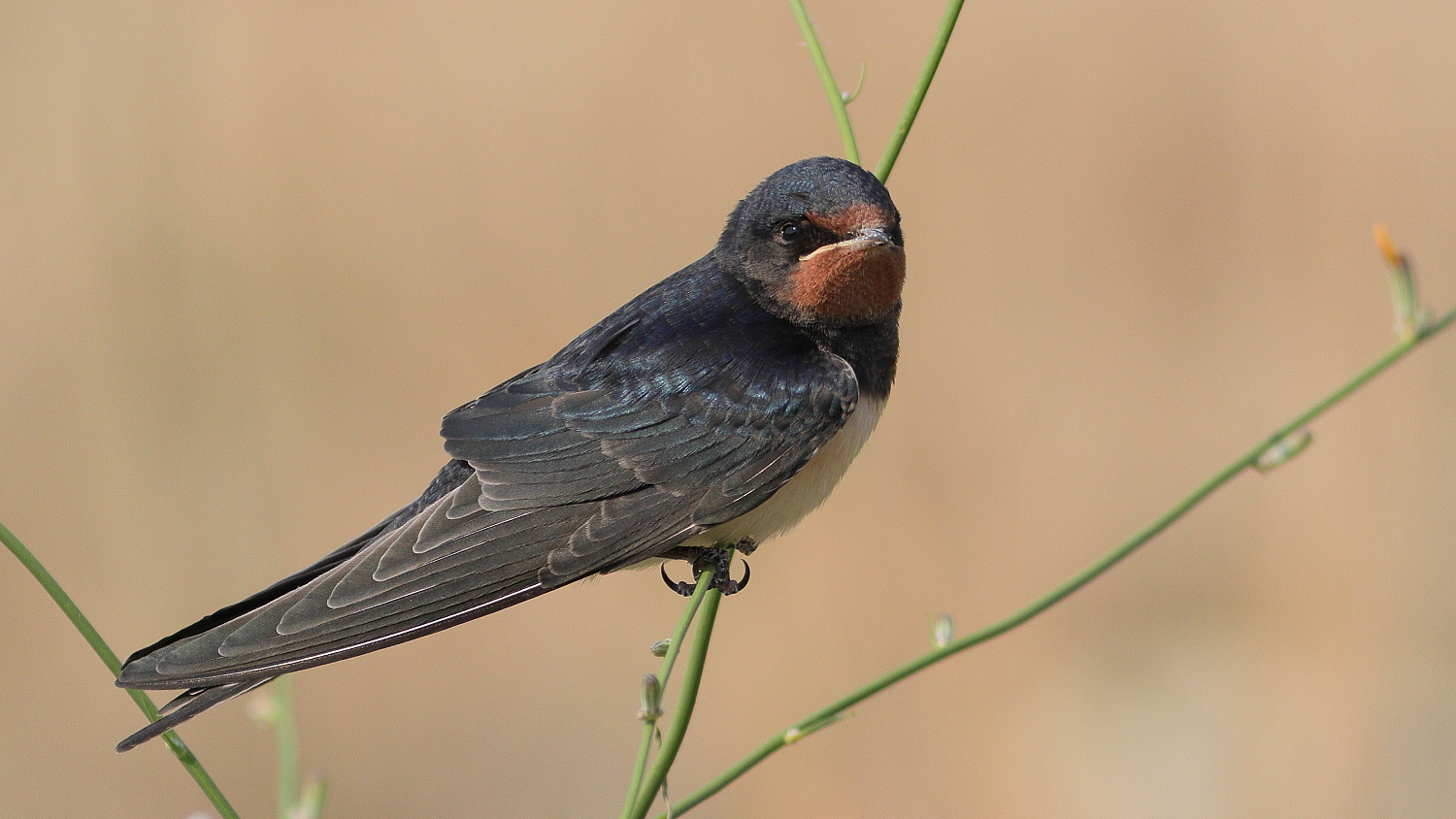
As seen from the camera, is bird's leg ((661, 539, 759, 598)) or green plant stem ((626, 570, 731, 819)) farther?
bird's leg ((661, 539, 759, 598))

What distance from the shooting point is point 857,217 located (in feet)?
6.65

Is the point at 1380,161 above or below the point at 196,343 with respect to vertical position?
below

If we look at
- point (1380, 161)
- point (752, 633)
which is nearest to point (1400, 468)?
point (1380, 161)

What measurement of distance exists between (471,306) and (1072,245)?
7.44ft

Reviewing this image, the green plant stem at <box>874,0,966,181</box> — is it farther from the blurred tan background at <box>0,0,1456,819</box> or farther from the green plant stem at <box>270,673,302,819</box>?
the blurred tan background at <box>0,0,1456,819</box>

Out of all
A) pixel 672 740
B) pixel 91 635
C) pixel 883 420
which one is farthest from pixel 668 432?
pixel 883 420

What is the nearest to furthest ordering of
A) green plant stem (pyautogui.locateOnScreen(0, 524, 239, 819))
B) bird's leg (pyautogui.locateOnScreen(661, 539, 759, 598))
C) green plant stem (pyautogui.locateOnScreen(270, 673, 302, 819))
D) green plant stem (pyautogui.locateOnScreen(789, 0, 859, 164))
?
green plant stem (pyautogui.locateOnScreen(0, 524, 239, 819))
green plant stem (pyautogui.locateOnScreen(270, 673, 302, 819))
green plant stem (pyautogui.locateOnScreen(789, 0, 859, 164))
bird's leg (pyautogui.locateOnScreen(661, 539, 759, 598))

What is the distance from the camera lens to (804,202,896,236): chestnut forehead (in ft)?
6.58

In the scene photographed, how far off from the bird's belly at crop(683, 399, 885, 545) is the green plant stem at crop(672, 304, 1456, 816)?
0.87 meters

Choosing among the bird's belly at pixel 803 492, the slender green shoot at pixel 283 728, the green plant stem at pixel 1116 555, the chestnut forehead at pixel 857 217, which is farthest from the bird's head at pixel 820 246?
the slender green shoot at pixel 283 728

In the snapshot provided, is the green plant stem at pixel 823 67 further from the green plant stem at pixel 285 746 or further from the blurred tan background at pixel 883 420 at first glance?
the blurred tan background at pixel 883 420

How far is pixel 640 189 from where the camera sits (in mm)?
5301

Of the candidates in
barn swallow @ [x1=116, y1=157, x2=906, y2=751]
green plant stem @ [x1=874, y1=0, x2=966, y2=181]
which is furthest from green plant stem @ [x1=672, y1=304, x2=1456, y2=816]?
barn swallow @ [x1=116, y1=157, x2=906, y2=751]

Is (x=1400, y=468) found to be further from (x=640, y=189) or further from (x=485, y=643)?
(x=485, y=643)
